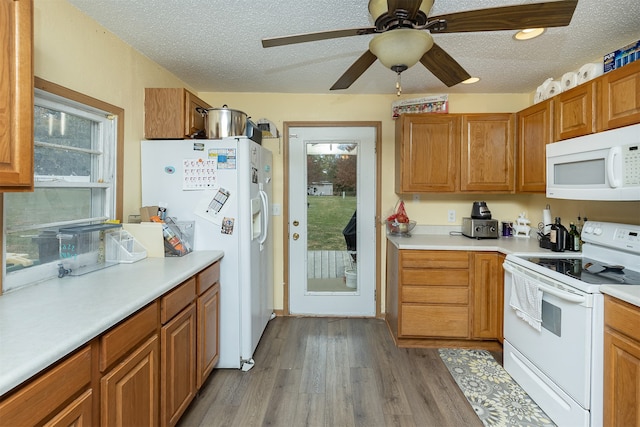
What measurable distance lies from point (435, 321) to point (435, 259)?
525mm

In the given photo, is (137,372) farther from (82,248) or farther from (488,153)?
(488,153)

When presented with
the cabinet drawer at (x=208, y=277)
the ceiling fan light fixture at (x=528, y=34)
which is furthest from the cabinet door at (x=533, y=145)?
the cabinet drawer at (x=208, y=277)

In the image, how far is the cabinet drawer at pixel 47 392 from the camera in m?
0.81

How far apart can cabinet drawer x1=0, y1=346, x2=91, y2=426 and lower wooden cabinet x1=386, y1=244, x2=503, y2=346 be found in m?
2.21

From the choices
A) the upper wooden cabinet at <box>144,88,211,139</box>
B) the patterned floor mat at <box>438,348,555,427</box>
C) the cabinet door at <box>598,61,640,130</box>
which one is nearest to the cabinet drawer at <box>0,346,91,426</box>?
the upper wooden cabinet at <box>144,88,211,139</box>

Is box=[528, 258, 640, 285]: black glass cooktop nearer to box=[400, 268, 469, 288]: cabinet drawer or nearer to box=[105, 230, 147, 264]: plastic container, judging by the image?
box=[400, 268, 469, 288]: cabinet drawer

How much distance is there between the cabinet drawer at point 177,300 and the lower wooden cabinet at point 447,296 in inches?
64.8

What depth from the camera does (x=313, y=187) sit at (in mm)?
3396

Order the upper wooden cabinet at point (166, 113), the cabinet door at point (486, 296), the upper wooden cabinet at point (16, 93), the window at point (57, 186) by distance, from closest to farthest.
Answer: the upper wooden cabinet at point (16, 93)
the window at point (57, 186)
the upper wooden cabinet at point (166, 113)
the cabinet door at point (486, 296)

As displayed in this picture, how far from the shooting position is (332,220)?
341 centimetres

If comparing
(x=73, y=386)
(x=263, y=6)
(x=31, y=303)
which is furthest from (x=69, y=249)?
(x=263, y=6)

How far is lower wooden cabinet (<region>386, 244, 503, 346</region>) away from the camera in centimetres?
267

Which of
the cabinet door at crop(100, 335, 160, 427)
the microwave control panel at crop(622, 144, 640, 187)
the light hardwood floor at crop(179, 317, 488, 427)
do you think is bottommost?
the light hardwood floor at crop(179, 317, 488, 427)

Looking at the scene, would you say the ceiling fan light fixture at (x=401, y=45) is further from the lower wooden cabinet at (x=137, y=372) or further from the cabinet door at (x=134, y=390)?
the cabinet door at (x=134, y=390)
